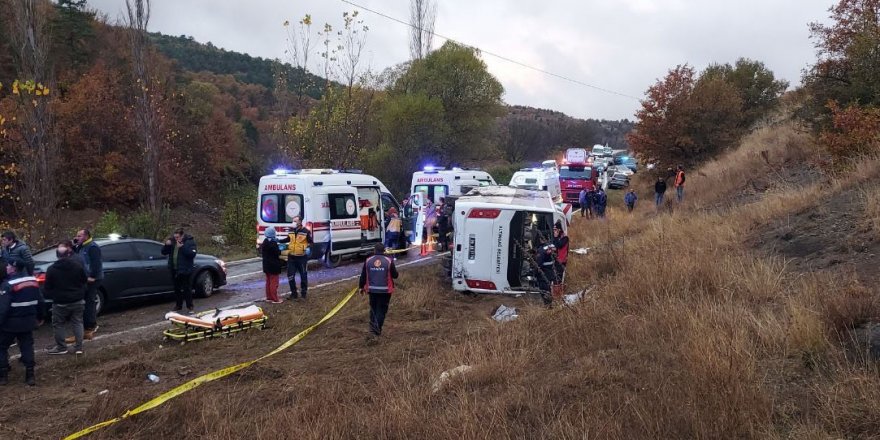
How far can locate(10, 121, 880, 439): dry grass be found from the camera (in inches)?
157

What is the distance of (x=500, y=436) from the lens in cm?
407

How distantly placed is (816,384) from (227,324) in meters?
7.60

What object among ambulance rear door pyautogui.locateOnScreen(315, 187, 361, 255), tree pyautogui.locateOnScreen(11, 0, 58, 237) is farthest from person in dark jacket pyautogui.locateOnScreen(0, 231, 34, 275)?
ambulance rear door pyautogui.locateOnScreen(315, 187, 361, 255)

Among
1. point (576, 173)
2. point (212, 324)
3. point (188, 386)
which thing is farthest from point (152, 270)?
point (576, 173)

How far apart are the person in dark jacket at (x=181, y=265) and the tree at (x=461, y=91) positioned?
29.6m

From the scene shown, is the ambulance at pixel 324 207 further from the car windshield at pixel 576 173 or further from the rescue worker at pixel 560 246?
the car windshield at pixel 576 173

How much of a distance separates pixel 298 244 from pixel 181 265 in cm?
219

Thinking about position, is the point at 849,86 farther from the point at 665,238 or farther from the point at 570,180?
the point at 570,180

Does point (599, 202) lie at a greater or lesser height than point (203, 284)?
greater

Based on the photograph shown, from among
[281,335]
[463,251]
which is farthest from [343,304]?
[463,251]

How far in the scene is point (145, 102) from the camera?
1798cm

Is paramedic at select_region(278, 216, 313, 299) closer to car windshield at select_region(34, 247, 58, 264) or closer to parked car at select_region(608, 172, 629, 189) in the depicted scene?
car windshield at select_region(34, 247, 58, 264)

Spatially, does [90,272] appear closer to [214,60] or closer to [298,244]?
[298,244]

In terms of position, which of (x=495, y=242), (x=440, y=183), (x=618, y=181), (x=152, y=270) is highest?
(x=440, y=183)
